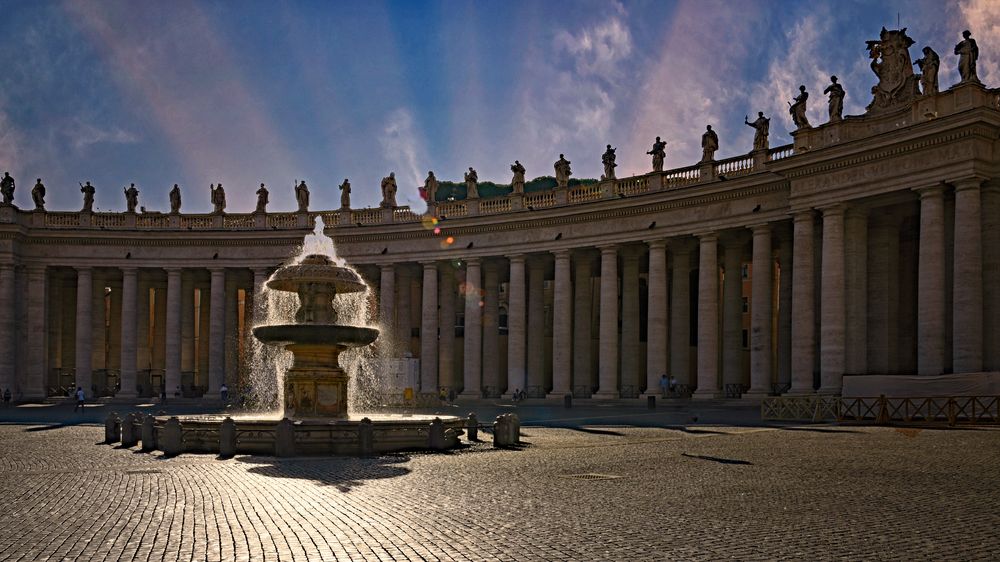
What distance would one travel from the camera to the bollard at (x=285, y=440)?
81.0 ft

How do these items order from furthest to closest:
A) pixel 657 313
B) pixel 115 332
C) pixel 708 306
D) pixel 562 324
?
pixel 115 332 → pixel 562 324 → pixel 657 313 → pixel 708 306

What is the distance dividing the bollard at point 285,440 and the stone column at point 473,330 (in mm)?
36438

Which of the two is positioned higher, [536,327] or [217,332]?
[536,327]

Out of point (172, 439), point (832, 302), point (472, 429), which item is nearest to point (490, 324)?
point (832, 302)

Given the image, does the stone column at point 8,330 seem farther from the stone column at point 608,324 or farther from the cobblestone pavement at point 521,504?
the cobblestone pavement at point 521,504

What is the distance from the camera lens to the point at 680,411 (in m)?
45.4

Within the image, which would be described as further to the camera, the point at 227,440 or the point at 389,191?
the point at 389,191

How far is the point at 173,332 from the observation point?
2603 inches

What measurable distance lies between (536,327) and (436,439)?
121 feet

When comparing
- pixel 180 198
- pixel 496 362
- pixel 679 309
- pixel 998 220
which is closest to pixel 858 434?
pixel 998 220

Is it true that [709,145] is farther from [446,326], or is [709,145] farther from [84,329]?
[84,329]

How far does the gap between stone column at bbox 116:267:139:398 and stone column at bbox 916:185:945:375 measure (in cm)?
4803

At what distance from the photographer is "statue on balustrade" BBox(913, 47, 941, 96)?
39.8 meters

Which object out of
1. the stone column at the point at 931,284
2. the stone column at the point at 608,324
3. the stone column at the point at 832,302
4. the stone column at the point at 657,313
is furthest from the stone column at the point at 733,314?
the stone column at the point at 931,284
